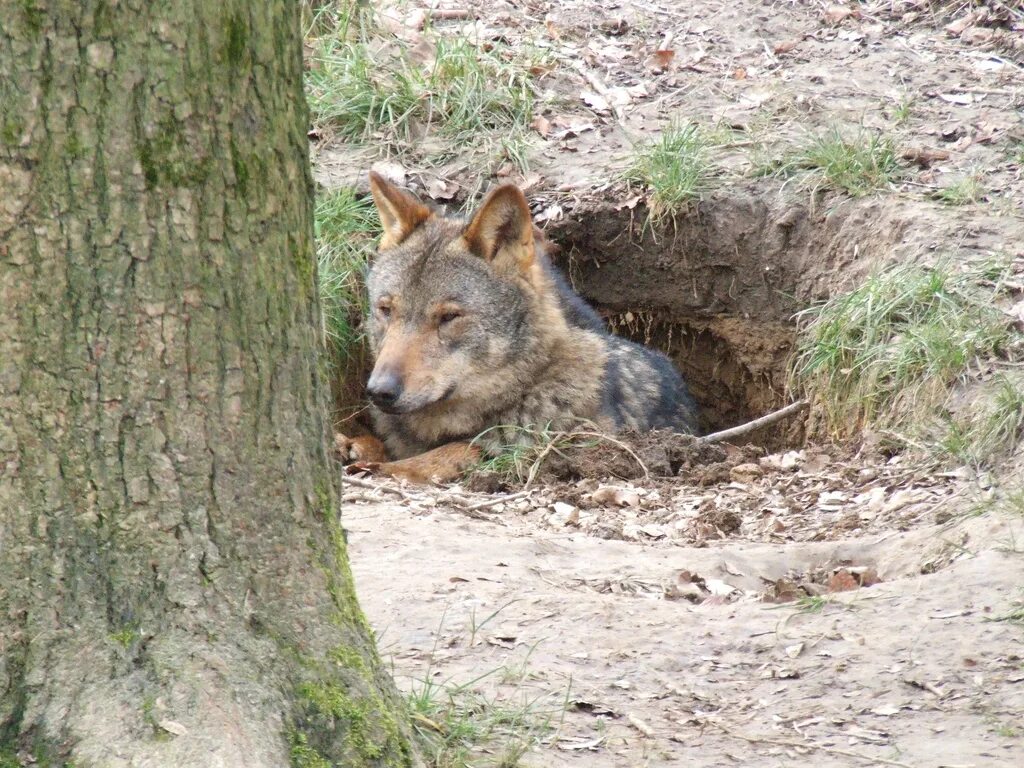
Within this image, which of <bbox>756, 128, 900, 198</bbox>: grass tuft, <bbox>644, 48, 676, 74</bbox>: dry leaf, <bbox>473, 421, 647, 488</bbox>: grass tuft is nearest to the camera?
<bbox>473, 421, 647, 488</bbox>: grass tuft

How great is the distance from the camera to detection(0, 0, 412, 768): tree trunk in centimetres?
239

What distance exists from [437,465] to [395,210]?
175 cm

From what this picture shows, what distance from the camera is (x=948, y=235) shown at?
7.57 meters

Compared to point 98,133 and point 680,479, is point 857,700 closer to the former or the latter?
point 98,133

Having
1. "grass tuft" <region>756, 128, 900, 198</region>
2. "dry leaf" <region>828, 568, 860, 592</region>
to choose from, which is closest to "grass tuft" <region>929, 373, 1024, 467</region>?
"dry leaf" <region>828, 568, 860, 592</region>

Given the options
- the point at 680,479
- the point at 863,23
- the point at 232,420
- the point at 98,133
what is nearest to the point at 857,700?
the point at 232,420

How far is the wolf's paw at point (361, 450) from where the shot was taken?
780 cm

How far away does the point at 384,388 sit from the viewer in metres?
7.09

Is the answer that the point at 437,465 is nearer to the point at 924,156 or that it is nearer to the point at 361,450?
the point at 361,450

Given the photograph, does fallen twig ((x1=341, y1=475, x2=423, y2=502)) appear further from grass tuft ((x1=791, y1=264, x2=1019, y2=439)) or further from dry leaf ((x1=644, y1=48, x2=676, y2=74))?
dry leaf ((x1=644, y1=48, x2=676, y2=74))

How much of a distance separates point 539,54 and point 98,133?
784cm

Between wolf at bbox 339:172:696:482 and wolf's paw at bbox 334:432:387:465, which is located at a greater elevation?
wolf at bbox 339:172:696:482

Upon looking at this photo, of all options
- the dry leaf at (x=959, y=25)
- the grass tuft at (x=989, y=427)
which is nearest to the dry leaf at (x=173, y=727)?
the grass tuft at (x=989, y=427)

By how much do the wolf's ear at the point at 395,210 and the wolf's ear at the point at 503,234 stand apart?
1.55ft
